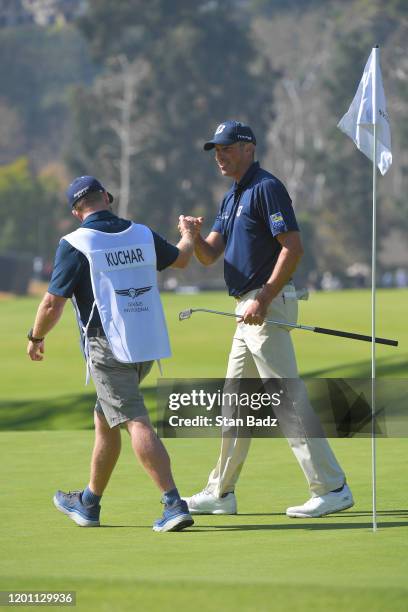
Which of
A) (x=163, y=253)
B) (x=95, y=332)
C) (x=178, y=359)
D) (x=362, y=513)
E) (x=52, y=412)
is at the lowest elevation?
(x=178, y=359)

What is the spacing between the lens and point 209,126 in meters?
77.4

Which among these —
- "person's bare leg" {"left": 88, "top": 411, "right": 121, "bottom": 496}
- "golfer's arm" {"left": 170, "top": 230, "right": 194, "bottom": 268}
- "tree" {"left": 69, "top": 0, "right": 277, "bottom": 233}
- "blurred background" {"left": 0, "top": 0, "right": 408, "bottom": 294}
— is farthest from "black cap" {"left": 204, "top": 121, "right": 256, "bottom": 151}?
"tree" {"left": 69, "top": 0, "right": 277, "bottom": 233}

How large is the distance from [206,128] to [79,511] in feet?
230

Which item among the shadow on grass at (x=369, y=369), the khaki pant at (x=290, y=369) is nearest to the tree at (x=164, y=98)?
the shadow on grass at (x=369, y=369)

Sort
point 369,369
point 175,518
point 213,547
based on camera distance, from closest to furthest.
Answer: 1. point 213,547
2. point 175,518
3. point 369,369

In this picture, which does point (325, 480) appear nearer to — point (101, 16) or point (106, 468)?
point (106, 468)

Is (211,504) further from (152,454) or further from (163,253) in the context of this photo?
(163,253)

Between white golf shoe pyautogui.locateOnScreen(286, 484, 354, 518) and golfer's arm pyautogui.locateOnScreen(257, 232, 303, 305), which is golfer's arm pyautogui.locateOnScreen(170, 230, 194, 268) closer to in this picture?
golfer's arm pyautogui.locateOnScreen(257, 232, 303, 305)

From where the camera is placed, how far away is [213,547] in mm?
6957

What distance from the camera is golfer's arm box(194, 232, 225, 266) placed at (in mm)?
8242

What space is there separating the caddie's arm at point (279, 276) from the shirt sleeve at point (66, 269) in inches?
34.2

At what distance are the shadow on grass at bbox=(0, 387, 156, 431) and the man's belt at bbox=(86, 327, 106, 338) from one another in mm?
7641

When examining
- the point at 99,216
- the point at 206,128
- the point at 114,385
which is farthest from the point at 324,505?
the point at 206,128

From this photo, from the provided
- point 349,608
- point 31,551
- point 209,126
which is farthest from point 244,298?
point 209,126
